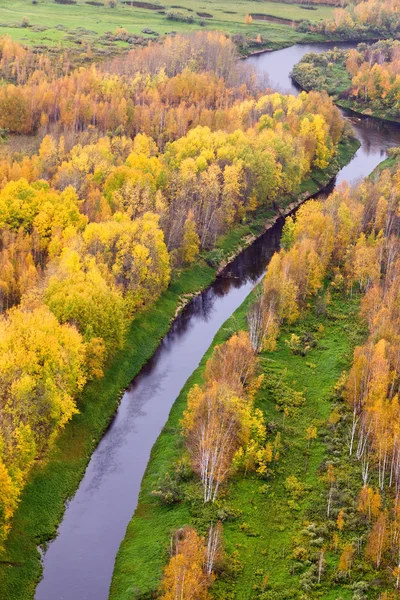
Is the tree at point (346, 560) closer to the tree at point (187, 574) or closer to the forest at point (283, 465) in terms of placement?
the forest at point (283, 465)

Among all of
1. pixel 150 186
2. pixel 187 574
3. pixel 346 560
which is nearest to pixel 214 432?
pixel 346 560

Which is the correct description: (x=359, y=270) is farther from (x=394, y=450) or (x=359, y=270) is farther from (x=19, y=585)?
(x=19, y=585)

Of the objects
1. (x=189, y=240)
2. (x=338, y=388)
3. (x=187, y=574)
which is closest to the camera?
(x=187, y=574)

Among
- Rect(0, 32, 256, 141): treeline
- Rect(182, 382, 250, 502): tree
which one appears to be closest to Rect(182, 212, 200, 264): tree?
Rect(182, 382, 250, 502): tree

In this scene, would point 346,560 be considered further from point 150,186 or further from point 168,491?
point 150,186

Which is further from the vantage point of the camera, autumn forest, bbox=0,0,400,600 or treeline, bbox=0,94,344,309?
treeline, bbox=0,94,344,309

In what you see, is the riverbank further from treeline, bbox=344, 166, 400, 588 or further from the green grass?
treeline, bbox=344, 166, 400, 588
